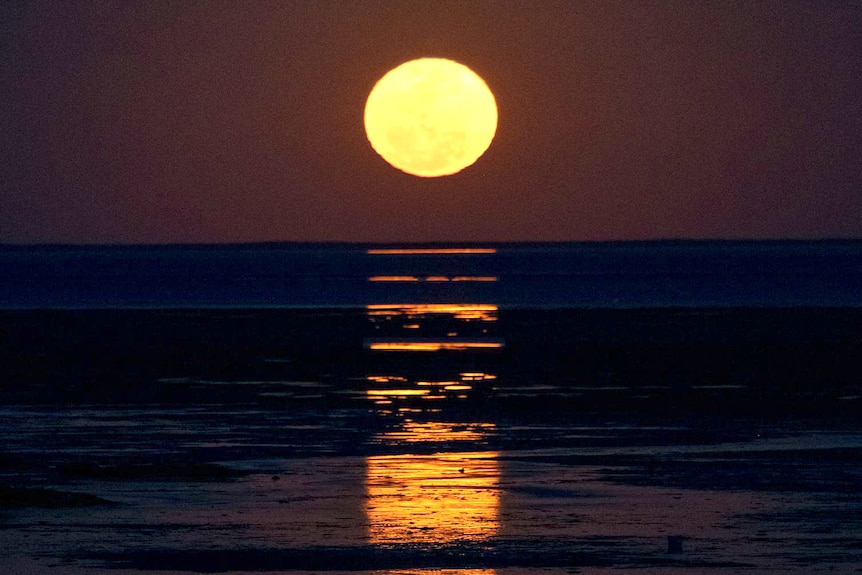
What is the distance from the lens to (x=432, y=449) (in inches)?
844

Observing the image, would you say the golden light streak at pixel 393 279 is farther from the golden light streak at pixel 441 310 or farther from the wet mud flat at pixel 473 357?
the wet mud flat at pixel 473 357

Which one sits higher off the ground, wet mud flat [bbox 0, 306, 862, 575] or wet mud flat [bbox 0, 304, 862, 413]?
wet mud flat [bbox 0, 304, 862, 413]

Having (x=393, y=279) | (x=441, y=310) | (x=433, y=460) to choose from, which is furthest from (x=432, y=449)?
(x=393, y=279)

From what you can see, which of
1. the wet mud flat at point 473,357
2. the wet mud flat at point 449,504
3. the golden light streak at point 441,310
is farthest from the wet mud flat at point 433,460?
the golden light streak at point 441,310

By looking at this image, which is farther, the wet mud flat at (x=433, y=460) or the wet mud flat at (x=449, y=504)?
the wet mud flat at (x=433, y=460)

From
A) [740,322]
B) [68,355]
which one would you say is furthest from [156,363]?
[740,322]

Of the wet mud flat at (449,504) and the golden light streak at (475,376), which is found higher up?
the golden light streak at (475,376)

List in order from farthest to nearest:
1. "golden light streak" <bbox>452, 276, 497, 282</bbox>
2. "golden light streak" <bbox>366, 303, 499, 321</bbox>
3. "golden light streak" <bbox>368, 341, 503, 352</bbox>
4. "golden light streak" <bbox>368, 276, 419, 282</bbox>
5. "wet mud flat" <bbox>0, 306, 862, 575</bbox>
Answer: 1. "golden light streak" <bbox>452, 276, 497, 282</bbox>
2. "golden light streak" <bbox>368, 276, 419, 282</bbox>
3. "golden light streak" <bbox>366, 303, 499, 321</bbox>
4. "golden light streak" <bbox>368, 341, 503, 352</bbox>
5. "wet mud flat" <bbox>0, 306, 862, 575</bbox>

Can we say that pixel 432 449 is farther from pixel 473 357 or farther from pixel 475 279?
pixel 475 279

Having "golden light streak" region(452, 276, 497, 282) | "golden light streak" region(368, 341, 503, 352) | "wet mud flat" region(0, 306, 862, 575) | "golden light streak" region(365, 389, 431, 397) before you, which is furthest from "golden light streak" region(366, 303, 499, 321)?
"golden light streak" region(452, 276, 497, 282)

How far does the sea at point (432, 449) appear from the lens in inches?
572

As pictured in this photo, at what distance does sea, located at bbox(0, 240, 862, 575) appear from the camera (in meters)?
14.5

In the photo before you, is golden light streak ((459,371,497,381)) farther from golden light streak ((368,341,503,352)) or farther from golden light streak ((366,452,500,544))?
golden light streak ((366,452,500,544))

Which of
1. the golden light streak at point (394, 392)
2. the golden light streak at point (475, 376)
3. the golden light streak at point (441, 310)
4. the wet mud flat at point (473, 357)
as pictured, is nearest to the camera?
the wet mud flat at point (473, 357)
